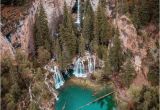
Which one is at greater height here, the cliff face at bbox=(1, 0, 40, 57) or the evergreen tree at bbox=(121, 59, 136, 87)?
the cliff face at bbox=(1, 0, 40, 57)

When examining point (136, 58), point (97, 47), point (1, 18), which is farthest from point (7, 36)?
point (136, 58)

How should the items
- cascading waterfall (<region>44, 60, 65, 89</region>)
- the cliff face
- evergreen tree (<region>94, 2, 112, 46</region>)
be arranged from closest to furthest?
the cliff face
cascading waterfall (<region>44, 60, 65, 89</region>)
evergreen tree (<region>94, 2, 112, 46</region>)

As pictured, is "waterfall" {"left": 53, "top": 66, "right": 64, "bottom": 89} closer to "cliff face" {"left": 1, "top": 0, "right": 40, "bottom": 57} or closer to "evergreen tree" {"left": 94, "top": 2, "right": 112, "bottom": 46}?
"cliff face" {"left": 1, "top": 0, "right": 40, "bottom": 57}

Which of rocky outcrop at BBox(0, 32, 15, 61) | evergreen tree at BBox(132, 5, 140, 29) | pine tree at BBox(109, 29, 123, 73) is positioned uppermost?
evergreen tree at BBox(132, 5, 140, 29)

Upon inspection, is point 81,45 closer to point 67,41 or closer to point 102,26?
point 67,41

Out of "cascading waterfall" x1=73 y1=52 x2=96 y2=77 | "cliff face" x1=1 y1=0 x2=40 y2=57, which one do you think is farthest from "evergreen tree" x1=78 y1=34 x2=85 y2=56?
"cliff face" x1=1 y1=0 x2=40 y2=57

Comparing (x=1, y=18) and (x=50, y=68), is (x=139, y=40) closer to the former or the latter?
(x=50, y=68)

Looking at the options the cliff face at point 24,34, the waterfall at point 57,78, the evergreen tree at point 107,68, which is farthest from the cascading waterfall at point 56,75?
the evergreen tree at point 107,68
